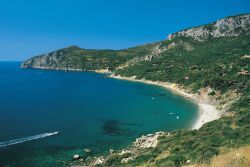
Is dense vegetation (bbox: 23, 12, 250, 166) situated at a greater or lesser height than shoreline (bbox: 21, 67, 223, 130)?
greater

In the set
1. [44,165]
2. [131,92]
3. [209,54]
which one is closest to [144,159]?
[44,165]

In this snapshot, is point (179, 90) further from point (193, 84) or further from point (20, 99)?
point (20, 99)

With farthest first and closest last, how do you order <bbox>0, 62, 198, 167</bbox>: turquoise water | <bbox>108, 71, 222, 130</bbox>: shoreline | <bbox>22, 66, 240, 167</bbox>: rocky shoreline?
1. <bbox>108, 71, 222, 130</bbox>: shoreline
2. <bbox>0, 62, 198, 167</bbox>: turquoise water
3. <bbox>22, 66, 240, 167</bbox>: rocky shoreline

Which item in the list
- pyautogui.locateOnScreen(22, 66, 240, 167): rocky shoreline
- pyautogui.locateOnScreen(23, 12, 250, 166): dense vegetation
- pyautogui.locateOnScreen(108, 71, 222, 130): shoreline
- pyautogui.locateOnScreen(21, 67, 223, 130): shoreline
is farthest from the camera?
pyautogui.locateOnScreen(21, 67, 223, 130): shoreline

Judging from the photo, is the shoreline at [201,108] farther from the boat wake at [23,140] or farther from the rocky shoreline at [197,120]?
the boat wake at [23,140]

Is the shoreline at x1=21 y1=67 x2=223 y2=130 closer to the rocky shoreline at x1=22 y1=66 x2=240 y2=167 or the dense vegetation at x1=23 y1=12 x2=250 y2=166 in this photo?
the rocky shoreline at x1=22 y1=66 x2=240 y2=167

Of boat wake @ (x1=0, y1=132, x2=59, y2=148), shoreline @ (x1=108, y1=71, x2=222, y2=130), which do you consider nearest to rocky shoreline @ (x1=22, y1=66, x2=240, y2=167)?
shoreline @ (x1=108, y1=71, x2=222, y2=130)

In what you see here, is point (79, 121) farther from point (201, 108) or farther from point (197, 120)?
point (201, 108)

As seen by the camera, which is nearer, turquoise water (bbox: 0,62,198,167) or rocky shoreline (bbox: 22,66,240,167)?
rocky shoreline (bbox: 22,66,240,167)

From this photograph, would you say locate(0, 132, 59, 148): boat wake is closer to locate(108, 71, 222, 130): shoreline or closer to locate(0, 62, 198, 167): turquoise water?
locate(0, 62, 198, 167): turquoise water

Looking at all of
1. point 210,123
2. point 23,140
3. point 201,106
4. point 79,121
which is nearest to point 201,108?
point 201,106
